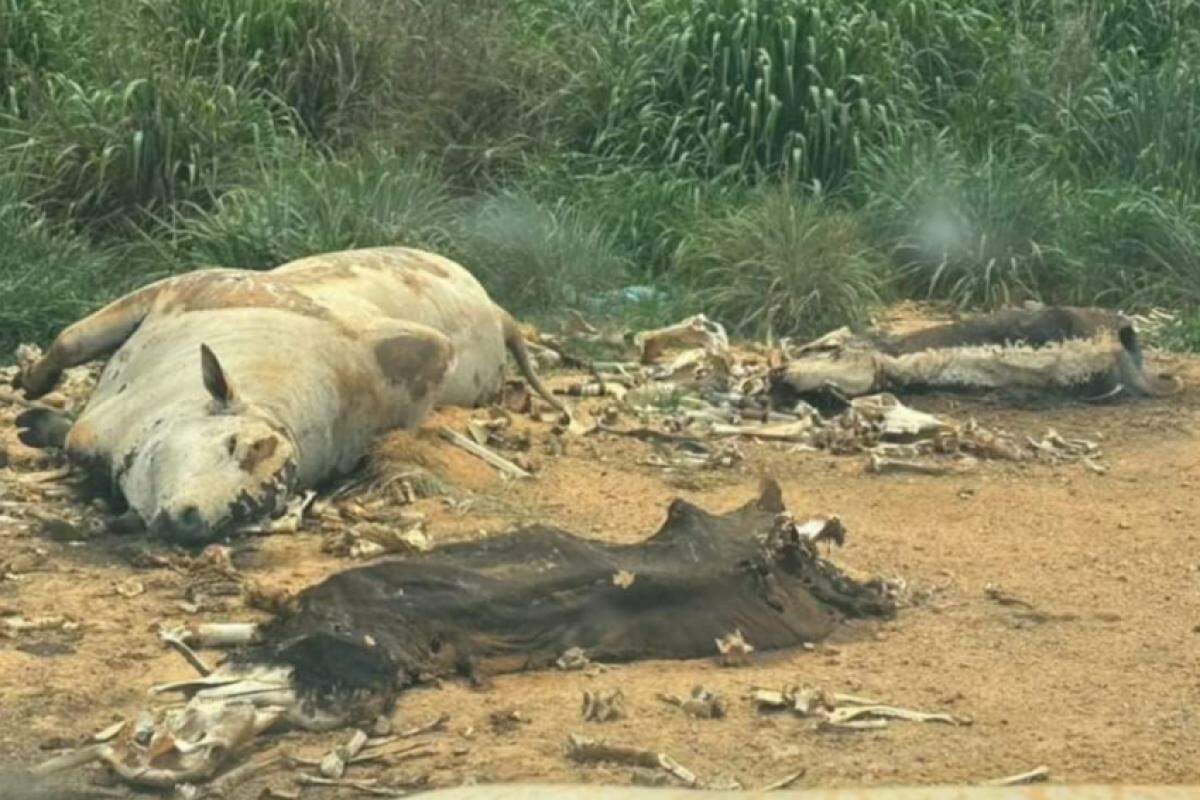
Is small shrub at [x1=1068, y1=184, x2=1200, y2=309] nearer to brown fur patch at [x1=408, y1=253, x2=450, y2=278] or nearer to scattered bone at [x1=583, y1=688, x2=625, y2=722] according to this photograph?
brown fur patch at [x1=408, y1=253, x2=450, y2=278]

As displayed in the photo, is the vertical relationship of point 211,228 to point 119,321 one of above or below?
below

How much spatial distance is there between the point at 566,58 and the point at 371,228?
3.11m

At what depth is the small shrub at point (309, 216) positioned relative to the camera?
34.1 feet

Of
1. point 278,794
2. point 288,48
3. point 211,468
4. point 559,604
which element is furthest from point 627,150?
point 278,794

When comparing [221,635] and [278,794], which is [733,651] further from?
[278,794]

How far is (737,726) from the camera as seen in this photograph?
15.3 ft

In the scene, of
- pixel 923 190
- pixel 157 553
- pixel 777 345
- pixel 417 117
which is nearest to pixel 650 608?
pixel 157 553

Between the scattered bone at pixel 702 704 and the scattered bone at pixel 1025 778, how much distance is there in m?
0.64

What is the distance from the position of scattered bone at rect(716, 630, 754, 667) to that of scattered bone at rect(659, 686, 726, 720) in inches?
12.6

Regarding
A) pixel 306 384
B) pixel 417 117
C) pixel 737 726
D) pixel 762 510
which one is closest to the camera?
pixel 737 726

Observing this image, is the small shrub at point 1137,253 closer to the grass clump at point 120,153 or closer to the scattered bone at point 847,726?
the grass clump at point 120,153

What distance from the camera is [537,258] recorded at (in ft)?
35.9

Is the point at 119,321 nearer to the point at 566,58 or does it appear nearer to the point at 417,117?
the point at 417,117

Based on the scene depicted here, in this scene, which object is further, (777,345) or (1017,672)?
(777,345)
